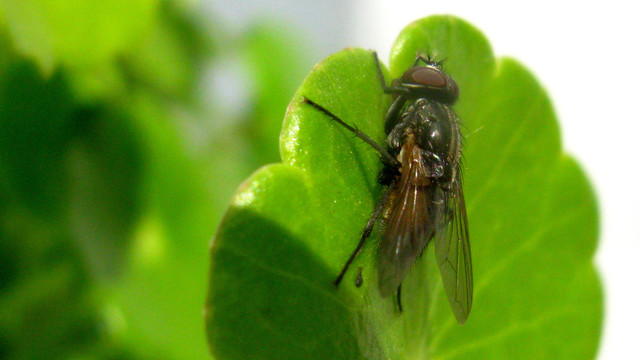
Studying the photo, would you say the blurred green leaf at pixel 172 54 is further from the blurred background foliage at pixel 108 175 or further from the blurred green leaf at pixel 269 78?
the blurred green leaf at pixel 269 78

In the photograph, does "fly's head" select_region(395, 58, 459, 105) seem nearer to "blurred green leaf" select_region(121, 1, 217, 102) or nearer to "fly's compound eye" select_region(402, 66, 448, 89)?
"fly's compound eye" select_region(402, 66, 448, 89)

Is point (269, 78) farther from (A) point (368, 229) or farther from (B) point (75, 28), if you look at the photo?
(A) point (368, 229)

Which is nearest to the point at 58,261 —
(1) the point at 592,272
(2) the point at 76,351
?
(2) the point at 76,351

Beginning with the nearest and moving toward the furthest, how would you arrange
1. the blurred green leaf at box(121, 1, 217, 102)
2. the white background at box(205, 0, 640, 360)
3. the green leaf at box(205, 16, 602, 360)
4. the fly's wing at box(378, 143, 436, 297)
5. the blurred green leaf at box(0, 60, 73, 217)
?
the green leaf at box(205, 16, 602, 360) < the fly's wing at box(378, 143, 436, 297) < the blurred green leaf at box(0, 60, 73, 217) < the blurred green leaf at box(121, 1, 217, 102) < the white background at box(205, 0, 640, 360)

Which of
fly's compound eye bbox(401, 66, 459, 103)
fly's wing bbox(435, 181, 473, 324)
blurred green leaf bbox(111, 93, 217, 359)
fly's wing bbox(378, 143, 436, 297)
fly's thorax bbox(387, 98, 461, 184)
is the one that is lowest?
blurred green leaf bbox(111, 93, 217, 359)

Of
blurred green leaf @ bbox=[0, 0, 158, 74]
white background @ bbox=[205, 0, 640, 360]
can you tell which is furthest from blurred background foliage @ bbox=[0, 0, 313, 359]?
white background @ bbox=[205, 0, 640, 360]

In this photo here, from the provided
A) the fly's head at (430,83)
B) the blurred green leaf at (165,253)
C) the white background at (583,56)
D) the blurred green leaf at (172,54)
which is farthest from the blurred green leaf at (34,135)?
the white background at (583,56)
